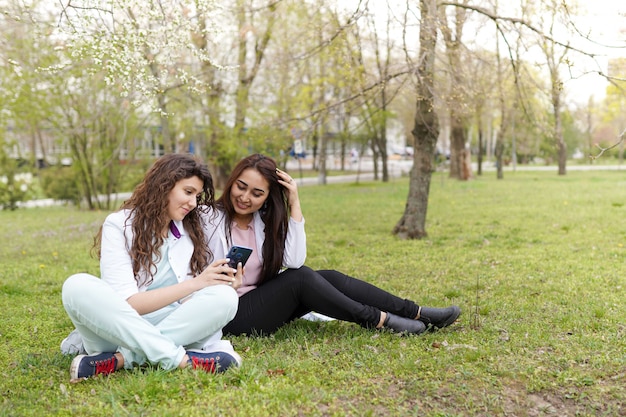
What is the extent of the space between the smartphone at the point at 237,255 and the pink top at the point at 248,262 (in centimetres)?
45

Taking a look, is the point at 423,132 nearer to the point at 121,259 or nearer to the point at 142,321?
the point at 121,259

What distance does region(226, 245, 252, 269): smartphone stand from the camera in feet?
11.1

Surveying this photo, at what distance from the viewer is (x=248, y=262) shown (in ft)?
12.8

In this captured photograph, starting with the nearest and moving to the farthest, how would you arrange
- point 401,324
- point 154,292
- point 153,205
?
1. point 154,292
2. point 153,205
3. point 401,324

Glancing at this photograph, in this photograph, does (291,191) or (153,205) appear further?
(291,191)

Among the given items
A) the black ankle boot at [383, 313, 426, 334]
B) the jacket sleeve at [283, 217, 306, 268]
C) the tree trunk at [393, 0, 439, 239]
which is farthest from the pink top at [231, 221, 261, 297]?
the tree trunk at [393, 0, 439, 239]

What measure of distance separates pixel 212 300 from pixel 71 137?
1358 cm

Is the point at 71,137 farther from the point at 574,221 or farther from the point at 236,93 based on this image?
the point at 574,221

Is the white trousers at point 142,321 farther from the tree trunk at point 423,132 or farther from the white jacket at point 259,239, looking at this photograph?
the tree trunk at point 423,132

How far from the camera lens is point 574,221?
396 inches

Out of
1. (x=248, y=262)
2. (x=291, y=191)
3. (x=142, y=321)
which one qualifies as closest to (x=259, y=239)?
(x=248, y=262)

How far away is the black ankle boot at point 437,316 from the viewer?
3942mm

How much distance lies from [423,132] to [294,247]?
5.08 meters

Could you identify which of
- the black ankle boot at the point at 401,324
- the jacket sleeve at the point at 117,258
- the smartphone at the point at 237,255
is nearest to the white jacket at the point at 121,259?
the jacket sleeve at the point at 117,258
